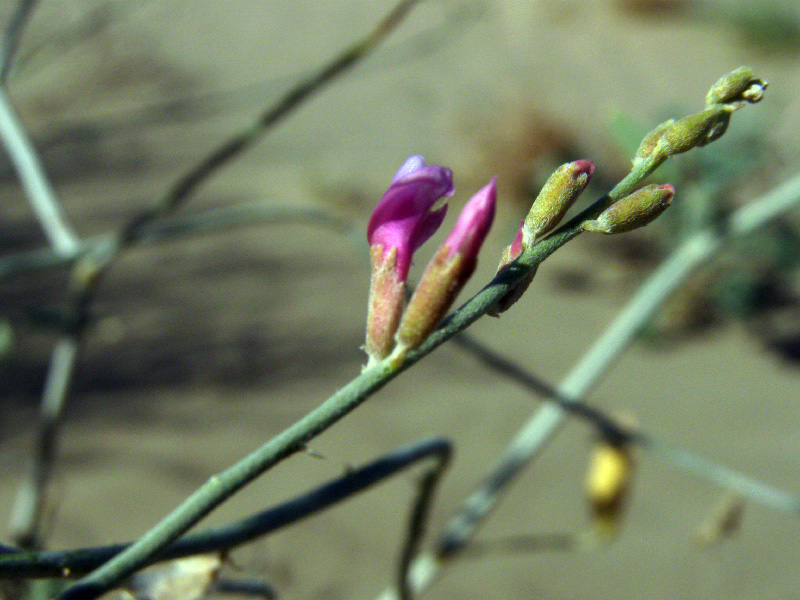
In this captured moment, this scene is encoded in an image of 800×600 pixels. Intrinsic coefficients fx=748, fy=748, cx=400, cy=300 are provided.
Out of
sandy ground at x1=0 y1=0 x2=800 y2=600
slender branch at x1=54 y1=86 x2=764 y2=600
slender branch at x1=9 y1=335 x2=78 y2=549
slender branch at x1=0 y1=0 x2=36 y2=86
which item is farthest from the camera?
sandy ground at x1=0 y1=0 x2=800 y2=600

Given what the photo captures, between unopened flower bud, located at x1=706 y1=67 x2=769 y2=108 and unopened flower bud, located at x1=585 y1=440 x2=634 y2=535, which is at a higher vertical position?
unopened flower bud, located at x1=706 y1=67 x2=769 y2=108

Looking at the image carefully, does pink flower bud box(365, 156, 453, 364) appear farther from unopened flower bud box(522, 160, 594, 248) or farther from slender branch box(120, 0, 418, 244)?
slender branch box(120, 0, 418, 244)

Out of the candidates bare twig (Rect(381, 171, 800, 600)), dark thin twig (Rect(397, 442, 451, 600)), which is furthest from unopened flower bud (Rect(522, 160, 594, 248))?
bare twig (Rect(381, 171, 800, 600))

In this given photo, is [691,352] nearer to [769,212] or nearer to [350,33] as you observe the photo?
[769,212]

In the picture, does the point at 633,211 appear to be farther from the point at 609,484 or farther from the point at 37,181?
the point at 37,181

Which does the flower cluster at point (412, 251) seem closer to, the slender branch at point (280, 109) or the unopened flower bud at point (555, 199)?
the unopened flower bud at point (555, 199)

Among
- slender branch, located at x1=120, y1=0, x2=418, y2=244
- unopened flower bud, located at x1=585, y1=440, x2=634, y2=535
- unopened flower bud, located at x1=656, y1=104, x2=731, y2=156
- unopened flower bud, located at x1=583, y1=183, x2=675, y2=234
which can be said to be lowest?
unopened flower bud, located at x1=585, y1=440, x2=634, y2=535

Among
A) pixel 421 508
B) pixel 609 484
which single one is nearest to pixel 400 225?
pixel 421 508
